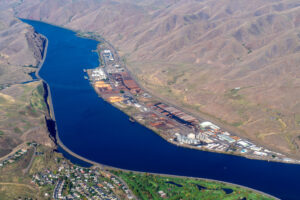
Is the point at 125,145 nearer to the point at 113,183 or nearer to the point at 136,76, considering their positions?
the point at 113,183

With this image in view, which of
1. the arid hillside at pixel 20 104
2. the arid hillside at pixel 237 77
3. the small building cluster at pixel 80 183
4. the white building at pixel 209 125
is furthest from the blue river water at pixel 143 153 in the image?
the white building at pixel 209 125

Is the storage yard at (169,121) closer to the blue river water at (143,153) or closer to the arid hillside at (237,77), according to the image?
the blue river water at (143,153)

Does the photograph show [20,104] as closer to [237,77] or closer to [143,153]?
[143,153]

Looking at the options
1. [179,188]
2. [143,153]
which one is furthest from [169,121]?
[179,188]

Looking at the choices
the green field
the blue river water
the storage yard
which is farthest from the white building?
the green field

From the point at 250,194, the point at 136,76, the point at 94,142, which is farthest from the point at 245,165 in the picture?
the point at 136,76
